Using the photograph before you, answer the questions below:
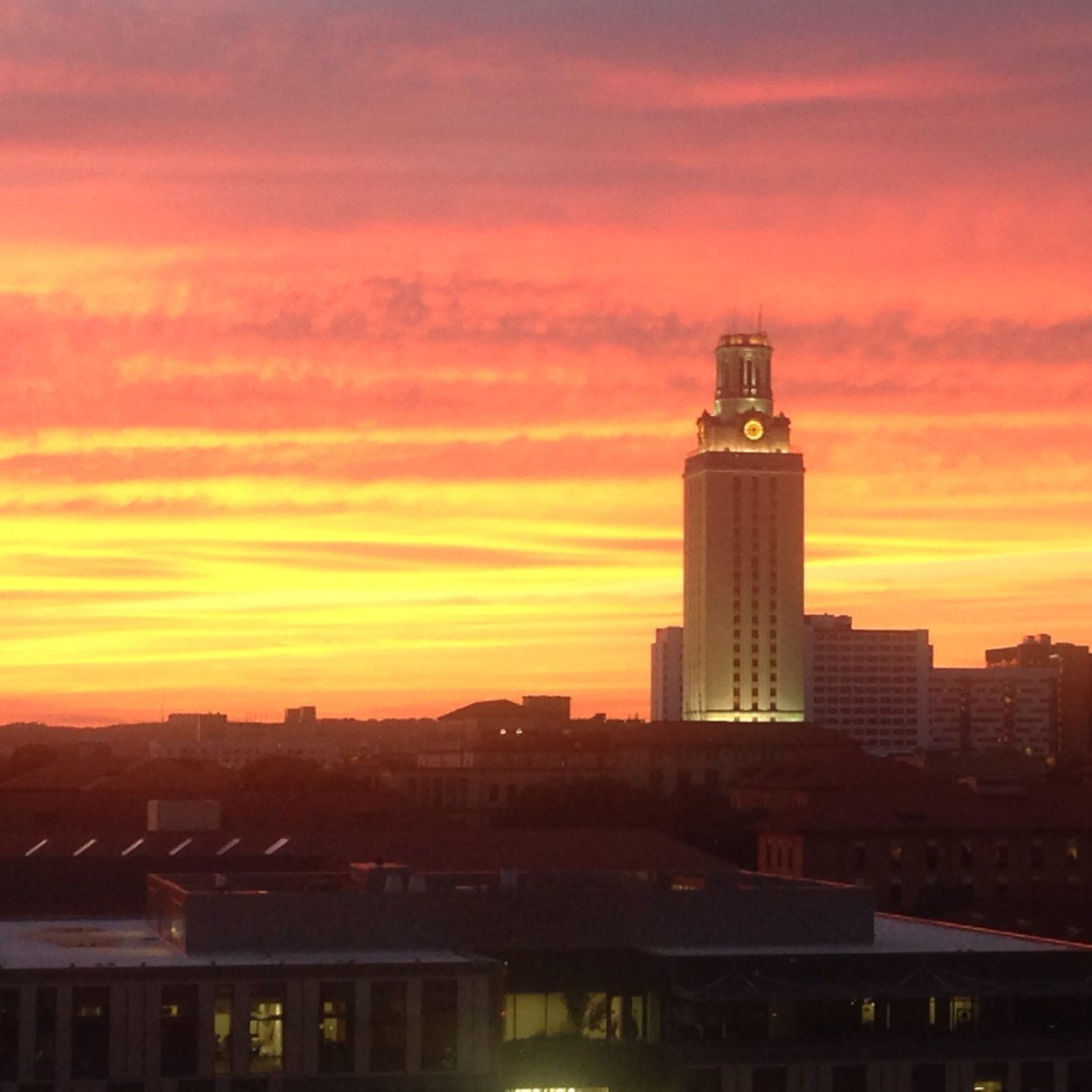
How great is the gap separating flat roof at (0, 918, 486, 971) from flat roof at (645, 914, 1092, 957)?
6578 mm

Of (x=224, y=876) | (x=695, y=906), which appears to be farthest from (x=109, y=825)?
(x=695, y=906)

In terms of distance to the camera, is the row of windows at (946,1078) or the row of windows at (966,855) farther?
the row of windows at (966,855)

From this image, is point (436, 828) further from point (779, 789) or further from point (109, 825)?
point (779, 789)

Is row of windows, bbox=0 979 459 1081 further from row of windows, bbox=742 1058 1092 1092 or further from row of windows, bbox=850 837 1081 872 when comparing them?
row of windows, bbox=850 837 1081 872

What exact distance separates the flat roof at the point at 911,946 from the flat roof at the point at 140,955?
6.58 m

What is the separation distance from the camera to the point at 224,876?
232ft

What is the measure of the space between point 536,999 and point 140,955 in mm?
10071

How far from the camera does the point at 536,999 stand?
6097cm

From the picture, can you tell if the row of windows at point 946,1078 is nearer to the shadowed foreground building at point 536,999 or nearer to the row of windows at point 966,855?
the shadowed foreground building at point 536,999

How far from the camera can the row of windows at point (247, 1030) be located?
56.1m

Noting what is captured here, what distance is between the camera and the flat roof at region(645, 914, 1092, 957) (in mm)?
62312

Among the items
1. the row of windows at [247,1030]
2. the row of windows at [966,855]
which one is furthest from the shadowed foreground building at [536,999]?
the row of windows at [966,855]

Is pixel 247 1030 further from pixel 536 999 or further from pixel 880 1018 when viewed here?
pixel 880 1018

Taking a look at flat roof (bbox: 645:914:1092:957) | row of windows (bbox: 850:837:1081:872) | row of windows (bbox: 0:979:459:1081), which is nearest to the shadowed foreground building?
row of windows (bbox: 0:979:459:1081)
